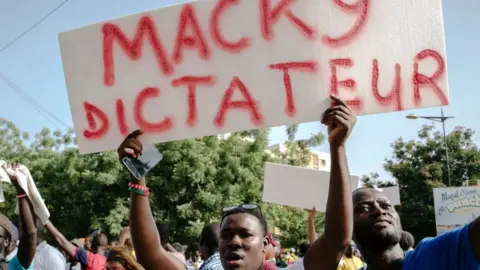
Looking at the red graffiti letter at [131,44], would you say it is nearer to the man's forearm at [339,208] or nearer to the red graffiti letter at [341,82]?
the red graffiti letter at [341,82]

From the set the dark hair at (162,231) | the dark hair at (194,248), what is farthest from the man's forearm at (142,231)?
the dark hair at (194,248)

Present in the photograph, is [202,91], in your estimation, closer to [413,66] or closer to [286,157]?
[413,66]

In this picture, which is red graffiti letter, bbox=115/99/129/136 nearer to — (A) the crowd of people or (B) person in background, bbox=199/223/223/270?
(A) the crowd of people

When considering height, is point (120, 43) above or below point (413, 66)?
above

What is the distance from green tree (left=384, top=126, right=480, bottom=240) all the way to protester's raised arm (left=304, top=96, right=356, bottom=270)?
27227mm

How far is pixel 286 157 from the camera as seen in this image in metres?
29.8

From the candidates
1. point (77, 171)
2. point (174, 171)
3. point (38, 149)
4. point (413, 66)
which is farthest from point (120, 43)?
point (38, 149)

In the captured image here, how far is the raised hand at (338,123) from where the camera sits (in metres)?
2.20

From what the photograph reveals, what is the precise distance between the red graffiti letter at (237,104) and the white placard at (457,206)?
29.3 feet

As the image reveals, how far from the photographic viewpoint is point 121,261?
12.5ft

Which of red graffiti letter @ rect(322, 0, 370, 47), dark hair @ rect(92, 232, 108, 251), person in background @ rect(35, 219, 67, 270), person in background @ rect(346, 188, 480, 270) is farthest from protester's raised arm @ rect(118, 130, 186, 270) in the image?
dark hair @ rect(92, 232, 108, 251)

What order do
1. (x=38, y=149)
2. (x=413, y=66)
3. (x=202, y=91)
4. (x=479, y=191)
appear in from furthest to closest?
1. (x=38, y=149)
2. (x=479, y=191)
3. (x=202, y=91)
4. (x=413, y=66)

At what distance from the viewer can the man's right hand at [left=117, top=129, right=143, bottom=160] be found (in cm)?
258

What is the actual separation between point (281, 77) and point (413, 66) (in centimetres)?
62
